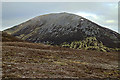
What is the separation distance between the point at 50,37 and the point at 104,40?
83.0 meters

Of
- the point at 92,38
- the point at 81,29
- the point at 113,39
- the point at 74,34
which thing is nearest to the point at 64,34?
the point at 74,34

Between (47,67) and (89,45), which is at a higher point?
(47,67)

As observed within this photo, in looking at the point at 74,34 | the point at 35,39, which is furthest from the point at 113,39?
the point at 35,39

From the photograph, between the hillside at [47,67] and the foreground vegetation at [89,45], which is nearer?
the hillside at [47,67]

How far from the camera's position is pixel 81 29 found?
649 feet

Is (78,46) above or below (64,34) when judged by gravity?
below

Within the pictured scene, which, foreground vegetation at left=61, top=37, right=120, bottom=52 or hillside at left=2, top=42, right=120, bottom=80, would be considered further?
foreground vegetation at left=61, top=37, right=120, bottom=52

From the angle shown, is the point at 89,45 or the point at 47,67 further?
the point at 89,45

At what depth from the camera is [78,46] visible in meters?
165

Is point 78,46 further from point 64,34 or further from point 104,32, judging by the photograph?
point 104,32

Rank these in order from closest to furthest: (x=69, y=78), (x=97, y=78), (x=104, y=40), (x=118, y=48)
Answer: (x=69, y=78)
(x=97, y=78)
(x=118, y=48)
(x=104, y=40)

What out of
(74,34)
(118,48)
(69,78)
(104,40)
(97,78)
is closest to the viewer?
(69,78)

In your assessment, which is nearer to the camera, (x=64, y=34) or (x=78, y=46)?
(x=78, y=46)

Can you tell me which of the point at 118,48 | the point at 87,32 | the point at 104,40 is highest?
the point at 87,32
